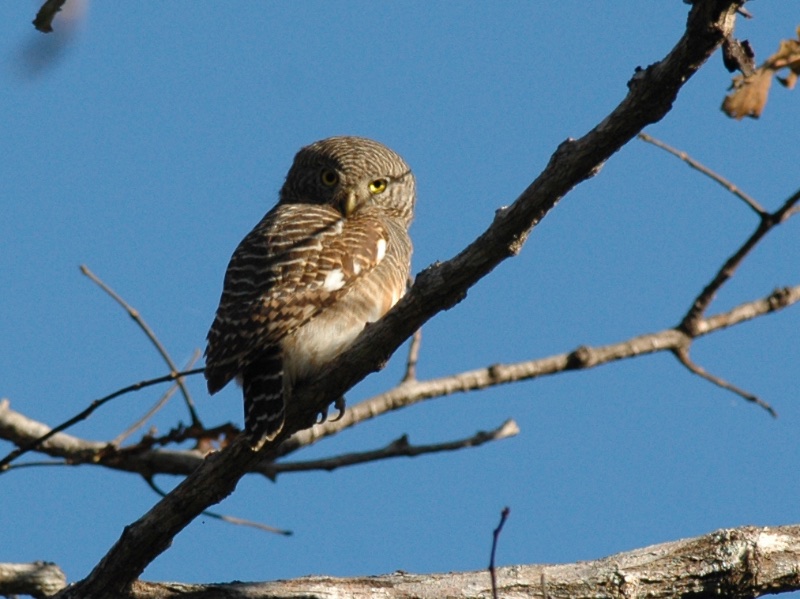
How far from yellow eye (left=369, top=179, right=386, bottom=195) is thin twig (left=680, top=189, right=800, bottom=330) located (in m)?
2.36

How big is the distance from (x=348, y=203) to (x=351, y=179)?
296mm

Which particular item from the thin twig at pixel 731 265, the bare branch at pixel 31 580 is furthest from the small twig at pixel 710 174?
the bare branch at pixel 31 580

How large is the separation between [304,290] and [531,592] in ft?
6.77

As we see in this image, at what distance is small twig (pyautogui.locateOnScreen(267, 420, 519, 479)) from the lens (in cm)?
653

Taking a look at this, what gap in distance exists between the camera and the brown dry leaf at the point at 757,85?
429 cm

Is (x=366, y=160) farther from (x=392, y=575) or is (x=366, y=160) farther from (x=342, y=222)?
(x=392, y=575)

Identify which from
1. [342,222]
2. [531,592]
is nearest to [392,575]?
[531,592]

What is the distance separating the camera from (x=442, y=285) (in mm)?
4352

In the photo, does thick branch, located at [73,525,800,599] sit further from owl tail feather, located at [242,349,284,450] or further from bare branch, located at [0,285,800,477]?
bare branch, located at [0,285,800,477]

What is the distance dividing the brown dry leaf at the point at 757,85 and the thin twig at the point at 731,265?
172 cm

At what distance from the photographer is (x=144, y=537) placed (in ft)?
14.7

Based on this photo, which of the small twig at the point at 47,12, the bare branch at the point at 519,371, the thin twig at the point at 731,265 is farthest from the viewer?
the bare branch at the point at 519,371

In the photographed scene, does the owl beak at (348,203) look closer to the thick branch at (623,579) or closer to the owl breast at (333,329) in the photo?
the owl breast at (333,329)

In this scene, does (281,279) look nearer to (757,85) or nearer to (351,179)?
(351,179)
